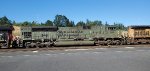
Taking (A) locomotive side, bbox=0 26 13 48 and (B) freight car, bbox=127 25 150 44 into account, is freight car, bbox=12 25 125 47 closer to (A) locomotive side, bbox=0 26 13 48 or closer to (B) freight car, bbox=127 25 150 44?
(A) locomotive side, bbox=0 26 13 48

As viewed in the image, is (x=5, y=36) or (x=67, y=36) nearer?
(x=5, y=36)

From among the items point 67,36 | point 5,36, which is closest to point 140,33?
point 67,36

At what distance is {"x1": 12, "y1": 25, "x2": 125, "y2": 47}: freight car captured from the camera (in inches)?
1373

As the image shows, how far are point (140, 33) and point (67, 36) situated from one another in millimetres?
11390

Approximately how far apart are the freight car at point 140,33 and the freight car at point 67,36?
10.9 feet

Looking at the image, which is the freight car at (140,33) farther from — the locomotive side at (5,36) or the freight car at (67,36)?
the locomotive side at (5,36)

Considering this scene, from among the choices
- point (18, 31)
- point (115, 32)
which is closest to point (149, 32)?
point (115, 32)

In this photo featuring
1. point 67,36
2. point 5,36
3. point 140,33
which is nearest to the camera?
point 5,36

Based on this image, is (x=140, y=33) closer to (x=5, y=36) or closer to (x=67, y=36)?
(x=67, y=36)

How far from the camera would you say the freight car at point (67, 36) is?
1373 inches

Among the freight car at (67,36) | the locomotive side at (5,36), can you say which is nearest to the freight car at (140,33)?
the freight car at (67,36)

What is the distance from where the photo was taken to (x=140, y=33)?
41250mm

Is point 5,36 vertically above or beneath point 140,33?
beneath

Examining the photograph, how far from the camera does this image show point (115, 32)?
37.8 m
